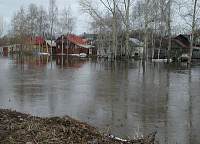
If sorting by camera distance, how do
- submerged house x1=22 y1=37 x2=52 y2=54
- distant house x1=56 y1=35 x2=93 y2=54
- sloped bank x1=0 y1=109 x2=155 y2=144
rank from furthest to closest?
1. submerged house x1=22 y1=37 x2=52 y2=54
2. distant house x1=56 y1=35 x2=93 y2=54
3. sloped bank x1=0 y1=109 x2=155 y2=144

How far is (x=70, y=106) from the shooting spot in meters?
7.07

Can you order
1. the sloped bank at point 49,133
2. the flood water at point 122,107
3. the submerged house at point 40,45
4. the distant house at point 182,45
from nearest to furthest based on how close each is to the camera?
the sloped bank at point 49,133
the flood water at point 122,107
the distant house at point 182,45
the submerged house at point 40,45

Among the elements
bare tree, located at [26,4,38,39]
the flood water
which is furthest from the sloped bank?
bare tree, located at [26,4,38,39]

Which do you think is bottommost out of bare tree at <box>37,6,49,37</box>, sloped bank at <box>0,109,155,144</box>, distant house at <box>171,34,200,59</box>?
sloped bank at <box>0,109,155,144</box>

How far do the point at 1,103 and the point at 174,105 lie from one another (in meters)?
5.57

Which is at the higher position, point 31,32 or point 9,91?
point 31,32

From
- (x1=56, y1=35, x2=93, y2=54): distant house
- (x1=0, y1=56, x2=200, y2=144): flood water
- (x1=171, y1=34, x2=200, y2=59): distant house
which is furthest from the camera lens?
(x1=56, y1=35, x2=93, y2=54): distant house

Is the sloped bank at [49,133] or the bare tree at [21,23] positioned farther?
the bare tree at [21,23]

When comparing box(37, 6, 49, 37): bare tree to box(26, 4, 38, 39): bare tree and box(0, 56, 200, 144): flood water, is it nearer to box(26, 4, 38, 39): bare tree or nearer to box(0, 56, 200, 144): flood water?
box(26, 4, 38, 39): bare tree

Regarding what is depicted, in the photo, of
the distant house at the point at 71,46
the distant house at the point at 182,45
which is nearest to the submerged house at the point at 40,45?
the distant house at the point at 71,46

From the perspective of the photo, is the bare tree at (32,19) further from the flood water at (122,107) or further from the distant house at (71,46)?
the flood water at (122,107)

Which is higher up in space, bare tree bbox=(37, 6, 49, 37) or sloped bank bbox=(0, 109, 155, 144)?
bare tree bbox=(37, 6, 49, 37)

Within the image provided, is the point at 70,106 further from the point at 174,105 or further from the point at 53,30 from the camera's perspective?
the point at 53,30

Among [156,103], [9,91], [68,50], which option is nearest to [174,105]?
[156,103]
